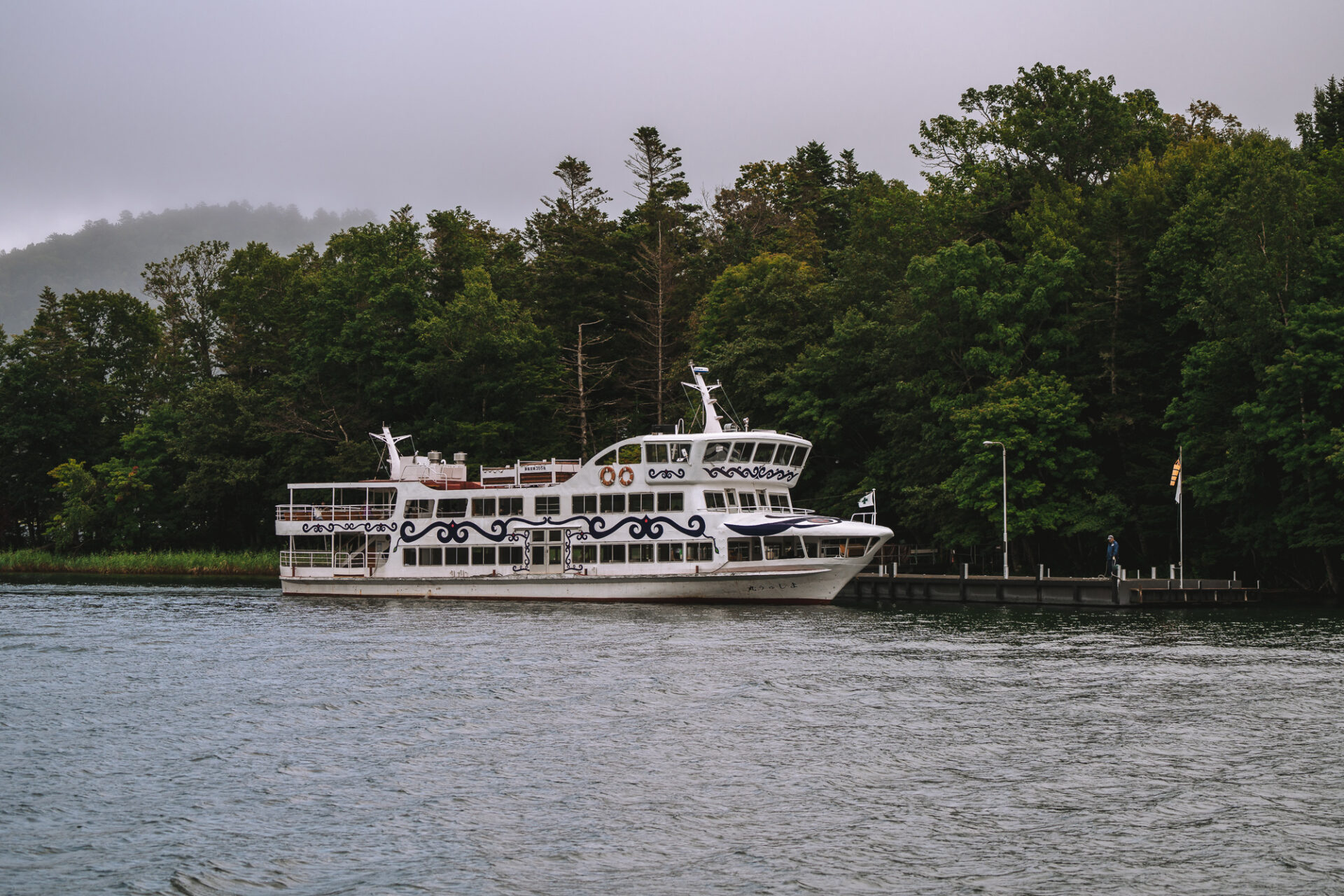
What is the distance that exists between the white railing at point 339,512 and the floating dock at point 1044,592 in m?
19.5

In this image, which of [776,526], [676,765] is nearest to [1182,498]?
[776,526]

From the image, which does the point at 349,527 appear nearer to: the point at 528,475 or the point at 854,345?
the point at 528,475

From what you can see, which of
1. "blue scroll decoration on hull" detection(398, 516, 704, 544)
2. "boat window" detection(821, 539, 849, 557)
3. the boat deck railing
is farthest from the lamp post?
the boat deck railing

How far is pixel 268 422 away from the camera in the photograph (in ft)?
261

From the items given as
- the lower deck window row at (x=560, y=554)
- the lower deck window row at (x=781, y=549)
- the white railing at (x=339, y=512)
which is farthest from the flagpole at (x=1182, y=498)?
the white railing at (x=339, y=512)

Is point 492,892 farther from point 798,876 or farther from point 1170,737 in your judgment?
point 1170,737

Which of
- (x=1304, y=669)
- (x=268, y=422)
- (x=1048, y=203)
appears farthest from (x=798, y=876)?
(x=268, y=422)

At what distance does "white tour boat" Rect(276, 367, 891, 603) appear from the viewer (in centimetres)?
4497

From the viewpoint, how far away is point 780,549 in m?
45.2

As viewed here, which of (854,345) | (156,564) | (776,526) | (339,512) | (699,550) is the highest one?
(854,345)

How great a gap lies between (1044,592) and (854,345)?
18850mm

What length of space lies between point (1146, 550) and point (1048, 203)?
54.9ft

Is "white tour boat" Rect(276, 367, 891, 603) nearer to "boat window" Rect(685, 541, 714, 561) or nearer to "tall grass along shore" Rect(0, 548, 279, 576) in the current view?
"boat window" Rect(685, 541, 714, 561)

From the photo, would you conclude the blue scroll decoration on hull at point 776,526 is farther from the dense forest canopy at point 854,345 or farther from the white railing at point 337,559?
the white railing at point 337,559
